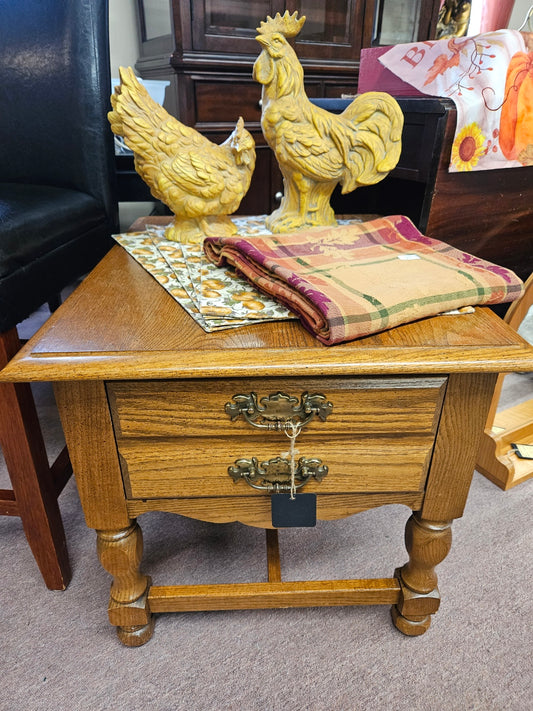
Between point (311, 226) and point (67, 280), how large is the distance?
427 mm

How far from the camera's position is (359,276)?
1.84 ft

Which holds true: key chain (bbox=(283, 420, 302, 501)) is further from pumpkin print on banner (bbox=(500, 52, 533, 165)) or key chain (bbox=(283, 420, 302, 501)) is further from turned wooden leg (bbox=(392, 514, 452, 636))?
pumpkin print on banner (bbox=(500, 52, 533, 165))

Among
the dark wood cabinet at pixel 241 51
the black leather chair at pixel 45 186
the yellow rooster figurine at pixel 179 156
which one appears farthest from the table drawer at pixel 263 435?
the dark wood cabinet at pixel 241 51

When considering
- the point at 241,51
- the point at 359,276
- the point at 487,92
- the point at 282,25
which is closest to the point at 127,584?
the point at 359,276

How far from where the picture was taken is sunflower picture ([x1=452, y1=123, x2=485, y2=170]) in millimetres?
837

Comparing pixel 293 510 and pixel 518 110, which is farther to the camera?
pixel 518 110

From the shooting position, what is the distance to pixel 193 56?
4.49 ft

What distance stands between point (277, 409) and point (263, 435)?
5 centimetres

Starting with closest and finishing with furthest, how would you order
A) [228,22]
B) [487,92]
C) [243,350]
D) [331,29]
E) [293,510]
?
[243,350]
[293,510]
[487,92]
[228,22]
[331,29]

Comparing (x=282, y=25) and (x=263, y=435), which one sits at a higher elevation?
(x=282, y=25)

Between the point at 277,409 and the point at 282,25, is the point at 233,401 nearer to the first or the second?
the point at 277,409

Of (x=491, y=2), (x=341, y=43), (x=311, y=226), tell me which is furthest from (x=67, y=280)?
(x=491, y=2)

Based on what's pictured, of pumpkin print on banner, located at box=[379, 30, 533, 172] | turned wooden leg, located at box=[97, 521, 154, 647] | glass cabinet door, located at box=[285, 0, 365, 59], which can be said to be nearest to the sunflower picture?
pumpkin print on banner, located at box=[379, 30, 533, 172]

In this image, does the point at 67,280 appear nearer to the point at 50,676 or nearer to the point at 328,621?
the point at 50,676
